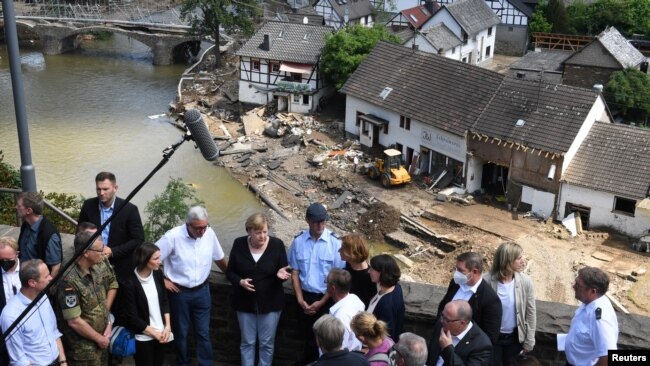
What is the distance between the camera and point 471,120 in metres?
27.3

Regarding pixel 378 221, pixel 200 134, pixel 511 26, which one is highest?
pixel 200 134

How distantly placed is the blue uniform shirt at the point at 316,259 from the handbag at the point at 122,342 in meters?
1.64

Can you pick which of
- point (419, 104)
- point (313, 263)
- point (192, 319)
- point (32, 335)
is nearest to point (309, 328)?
point (313, 263)

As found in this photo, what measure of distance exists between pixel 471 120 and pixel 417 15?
18.3 metres

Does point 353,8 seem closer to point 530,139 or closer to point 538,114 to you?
point 538,114

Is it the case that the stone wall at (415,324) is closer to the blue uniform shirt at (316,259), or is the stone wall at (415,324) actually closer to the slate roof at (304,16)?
the blue uniform shirt at (316,259)

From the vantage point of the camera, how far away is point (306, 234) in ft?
24.7

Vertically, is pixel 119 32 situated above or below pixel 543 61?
below

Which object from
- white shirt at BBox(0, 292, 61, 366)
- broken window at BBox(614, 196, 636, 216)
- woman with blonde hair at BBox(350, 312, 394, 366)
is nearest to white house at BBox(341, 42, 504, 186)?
broken window at BBox(614, 196, 636, 216)

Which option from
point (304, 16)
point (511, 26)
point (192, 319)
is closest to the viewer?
point (192, 319)

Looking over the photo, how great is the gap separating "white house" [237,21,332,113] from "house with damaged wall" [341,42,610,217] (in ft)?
11.5

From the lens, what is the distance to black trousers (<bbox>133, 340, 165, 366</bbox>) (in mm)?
7105

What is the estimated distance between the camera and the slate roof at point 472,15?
134 ft

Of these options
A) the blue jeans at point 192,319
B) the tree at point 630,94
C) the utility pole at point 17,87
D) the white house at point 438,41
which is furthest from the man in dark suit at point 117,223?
the white house at point 438,41
